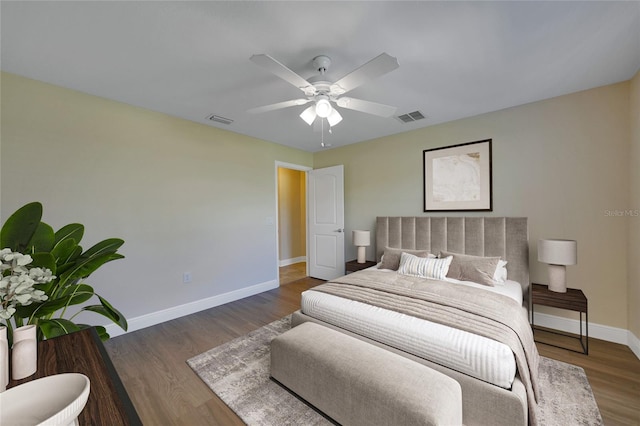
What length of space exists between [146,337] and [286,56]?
3.15m

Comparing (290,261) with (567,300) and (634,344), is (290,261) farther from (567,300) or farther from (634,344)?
(634,344)

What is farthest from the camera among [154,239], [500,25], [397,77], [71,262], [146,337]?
[154,239]

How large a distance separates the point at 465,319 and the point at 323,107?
193cm

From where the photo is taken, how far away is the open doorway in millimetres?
6082

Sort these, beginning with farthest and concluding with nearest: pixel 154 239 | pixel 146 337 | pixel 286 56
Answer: pixel 154 239
pixel 146 337
pixel 286 56

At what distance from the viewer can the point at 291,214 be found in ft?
20.9

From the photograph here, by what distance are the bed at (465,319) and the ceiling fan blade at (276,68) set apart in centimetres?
185

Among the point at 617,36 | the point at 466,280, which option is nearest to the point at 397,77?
the point at 617,36

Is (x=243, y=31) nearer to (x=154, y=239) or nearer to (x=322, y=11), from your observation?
(x=322, y=11)

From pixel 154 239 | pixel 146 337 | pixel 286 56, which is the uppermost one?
pixel 286 56

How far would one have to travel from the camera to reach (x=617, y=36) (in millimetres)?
1774

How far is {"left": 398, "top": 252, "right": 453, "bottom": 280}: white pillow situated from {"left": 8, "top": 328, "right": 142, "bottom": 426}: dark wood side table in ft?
8.91

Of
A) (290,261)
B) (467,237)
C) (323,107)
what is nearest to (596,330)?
(467,237)

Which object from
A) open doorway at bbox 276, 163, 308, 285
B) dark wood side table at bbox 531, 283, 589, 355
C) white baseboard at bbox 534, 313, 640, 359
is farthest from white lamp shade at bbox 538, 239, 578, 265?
open doorway at bbox 276, 163, 308, 285
